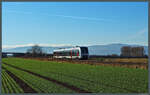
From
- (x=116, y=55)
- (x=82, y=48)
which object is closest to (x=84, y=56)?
(x=82, y=48)

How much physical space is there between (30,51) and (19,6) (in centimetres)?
2992

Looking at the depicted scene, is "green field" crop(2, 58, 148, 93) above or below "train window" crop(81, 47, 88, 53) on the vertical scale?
below

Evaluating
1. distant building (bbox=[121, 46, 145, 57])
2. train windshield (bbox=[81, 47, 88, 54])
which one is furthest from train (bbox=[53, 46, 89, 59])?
distant building (bbox=[121, 46, 145, 57])

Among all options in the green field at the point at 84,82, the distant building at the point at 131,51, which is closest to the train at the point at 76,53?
the distant building at the point at 131,51

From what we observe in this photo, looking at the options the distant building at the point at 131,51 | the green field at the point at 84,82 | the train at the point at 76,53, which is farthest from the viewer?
the distant building at the point at 131,51

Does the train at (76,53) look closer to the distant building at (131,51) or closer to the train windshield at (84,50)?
the train windshield at (84,50)

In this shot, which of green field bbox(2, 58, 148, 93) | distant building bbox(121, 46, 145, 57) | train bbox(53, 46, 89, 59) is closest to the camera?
green field bbox(2, 58, 148, 93)

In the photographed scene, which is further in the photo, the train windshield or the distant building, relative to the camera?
the distant building

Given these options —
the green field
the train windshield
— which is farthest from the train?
the green field

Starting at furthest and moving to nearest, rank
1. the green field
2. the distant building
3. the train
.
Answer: the distant building
the train
the green field

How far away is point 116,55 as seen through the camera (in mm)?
30359

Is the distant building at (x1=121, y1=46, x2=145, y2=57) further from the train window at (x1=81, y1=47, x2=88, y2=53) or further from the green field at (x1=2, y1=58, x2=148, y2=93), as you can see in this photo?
the green field at (x1=2, y1=58, x2=148, y2=93)

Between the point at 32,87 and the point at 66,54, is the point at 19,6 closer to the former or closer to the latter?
the point at 32,87

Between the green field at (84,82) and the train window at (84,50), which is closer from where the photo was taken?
the green field at (84,82)
